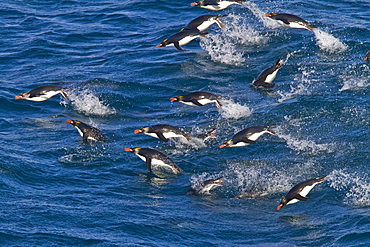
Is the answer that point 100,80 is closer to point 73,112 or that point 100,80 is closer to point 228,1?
point 73,112

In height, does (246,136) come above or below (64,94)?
below

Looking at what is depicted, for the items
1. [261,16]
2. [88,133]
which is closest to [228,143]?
[88,133]

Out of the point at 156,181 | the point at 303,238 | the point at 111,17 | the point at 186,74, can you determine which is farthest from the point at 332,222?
the point at 111,17

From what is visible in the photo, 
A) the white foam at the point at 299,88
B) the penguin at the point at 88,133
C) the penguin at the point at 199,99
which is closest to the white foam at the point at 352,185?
the white foam at the point at 299,88

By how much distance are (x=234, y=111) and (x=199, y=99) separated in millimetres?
929

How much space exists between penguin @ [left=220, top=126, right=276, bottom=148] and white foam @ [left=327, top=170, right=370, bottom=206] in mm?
1963

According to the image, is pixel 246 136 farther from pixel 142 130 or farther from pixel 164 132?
pixel 142 130

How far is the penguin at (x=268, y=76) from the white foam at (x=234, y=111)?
1.23m

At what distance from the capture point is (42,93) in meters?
15.7

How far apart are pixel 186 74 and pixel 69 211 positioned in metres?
8.05

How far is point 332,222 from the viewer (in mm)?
10406

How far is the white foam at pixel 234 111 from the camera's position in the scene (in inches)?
597

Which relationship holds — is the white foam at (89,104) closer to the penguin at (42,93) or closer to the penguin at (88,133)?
the penguin at (42,93)

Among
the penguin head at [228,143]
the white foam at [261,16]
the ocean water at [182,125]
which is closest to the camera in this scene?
the ocean water at [182,125]
